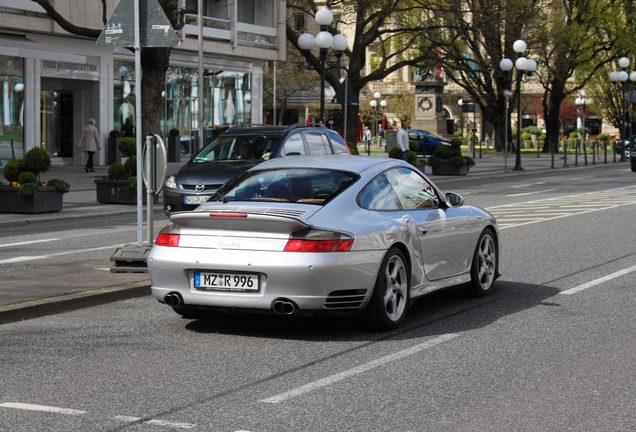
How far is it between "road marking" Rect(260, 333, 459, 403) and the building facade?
77.5ft

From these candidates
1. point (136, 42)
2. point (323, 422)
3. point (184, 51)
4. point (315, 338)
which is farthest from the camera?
point (184, 51)

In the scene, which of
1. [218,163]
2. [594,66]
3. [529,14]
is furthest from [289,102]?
[218,163]

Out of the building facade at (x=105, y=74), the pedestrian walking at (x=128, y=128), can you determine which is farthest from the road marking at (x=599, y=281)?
the pedestrian walking at (x=128, y=128)

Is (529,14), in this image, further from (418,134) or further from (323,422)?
(323,422)

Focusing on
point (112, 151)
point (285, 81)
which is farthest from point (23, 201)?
point (285, 81)

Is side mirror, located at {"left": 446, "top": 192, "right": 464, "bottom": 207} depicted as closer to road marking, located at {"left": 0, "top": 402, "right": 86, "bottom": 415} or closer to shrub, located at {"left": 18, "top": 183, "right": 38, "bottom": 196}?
road marking, located at {"left": 0, "top": 402, "right": 86, "bottom": 415}

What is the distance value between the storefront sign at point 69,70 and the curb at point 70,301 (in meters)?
32.2

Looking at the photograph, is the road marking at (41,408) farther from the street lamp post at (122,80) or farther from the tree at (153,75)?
the street lamp post at (122,80)

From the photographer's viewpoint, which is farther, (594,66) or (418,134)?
(594,66)

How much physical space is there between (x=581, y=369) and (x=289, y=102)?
3774 inches

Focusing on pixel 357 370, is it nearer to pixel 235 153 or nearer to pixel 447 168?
pixel 235 153

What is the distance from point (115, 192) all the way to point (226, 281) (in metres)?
17.0

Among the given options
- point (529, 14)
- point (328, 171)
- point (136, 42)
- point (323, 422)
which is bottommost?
point (323, 422)

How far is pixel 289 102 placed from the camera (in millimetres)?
103062
